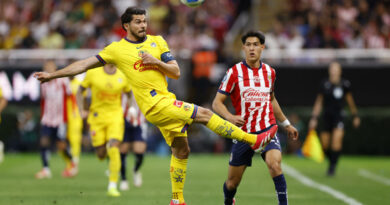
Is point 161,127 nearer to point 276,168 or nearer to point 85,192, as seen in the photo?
point 276,168

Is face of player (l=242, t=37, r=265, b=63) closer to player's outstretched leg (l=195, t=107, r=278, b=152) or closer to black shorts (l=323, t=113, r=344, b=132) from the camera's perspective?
player's outstretched leg (l=195, t=107, r=278, b=152)

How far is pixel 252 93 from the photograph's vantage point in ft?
29.5

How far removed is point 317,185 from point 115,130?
4223 millimetres

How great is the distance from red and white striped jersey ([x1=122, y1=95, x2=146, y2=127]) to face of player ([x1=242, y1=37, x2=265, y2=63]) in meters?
4.57

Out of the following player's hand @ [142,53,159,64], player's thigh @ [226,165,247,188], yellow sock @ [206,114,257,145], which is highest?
player's hand @ [142,53,159,64]

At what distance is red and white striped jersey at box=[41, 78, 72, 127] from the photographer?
16.2m

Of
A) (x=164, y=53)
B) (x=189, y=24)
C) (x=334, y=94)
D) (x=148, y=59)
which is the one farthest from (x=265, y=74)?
(x=189, y=24)

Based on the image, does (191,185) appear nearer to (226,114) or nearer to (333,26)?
(226,114)

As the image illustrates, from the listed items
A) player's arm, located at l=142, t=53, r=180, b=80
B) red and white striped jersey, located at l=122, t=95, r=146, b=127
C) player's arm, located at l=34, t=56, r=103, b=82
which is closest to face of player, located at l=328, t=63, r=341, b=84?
red and white striped jersey, located at l=122, t=95, r=146, b=127

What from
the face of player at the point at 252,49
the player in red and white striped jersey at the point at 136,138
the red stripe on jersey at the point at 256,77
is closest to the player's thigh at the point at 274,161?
the red stripe on jersey at the point at 256,77

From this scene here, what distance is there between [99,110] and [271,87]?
15.5 ft

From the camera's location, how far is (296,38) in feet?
78.7

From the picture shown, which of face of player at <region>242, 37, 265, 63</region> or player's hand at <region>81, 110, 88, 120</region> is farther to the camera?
player's hand at <region>81, 110, 88, 120</region>

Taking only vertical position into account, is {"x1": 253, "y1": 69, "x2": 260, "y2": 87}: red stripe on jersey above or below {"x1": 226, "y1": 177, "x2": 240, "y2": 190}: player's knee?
above
